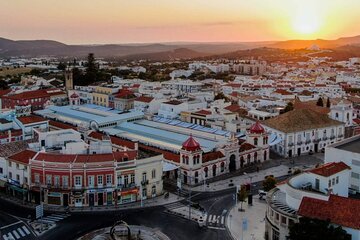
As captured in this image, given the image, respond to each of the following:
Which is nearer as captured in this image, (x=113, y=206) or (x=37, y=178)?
(x=113, y=206)

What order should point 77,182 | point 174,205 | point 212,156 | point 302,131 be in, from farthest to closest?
point 302,131 < point 212,156 < point 174,205 < point 77,182

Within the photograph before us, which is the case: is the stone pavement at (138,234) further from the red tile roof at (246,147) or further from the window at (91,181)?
the red tile roof at (246,147)

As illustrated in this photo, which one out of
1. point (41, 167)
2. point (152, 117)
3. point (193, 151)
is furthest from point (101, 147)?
point (152, 117)

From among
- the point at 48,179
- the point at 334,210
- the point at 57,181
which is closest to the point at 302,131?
the point at 334,210

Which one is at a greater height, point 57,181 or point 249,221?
point 57,181

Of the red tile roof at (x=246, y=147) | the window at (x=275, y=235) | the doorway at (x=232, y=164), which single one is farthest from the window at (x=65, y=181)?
the red tile roof at (x=246, y=147)

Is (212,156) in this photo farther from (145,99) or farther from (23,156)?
(145,99)

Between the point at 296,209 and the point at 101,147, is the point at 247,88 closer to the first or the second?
the point at 101,147
